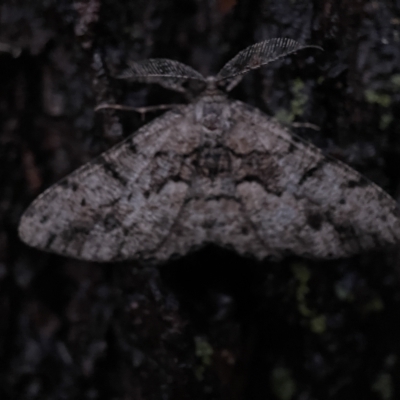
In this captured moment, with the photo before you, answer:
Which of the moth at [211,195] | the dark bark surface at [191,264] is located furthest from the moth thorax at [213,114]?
the dark bark surface at [191,264]

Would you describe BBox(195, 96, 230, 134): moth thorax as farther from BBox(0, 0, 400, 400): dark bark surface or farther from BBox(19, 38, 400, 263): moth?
BBox(0, 0, 400, 400): dark bark surface

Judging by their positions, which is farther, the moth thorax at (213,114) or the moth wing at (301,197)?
the moth thorax at (213,114)

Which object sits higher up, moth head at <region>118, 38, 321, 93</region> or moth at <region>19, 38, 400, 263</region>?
moth head at <region>118, 38, 321, 93</region>

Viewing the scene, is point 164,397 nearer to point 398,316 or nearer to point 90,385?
point 90,385

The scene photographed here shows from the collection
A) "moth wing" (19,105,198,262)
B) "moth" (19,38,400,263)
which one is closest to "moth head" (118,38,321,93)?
"moth" (19,38,400,263)

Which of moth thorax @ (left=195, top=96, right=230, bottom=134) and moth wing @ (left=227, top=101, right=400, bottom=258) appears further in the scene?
moth thorax @ (left=195, top=96, right=230, bottom=134)

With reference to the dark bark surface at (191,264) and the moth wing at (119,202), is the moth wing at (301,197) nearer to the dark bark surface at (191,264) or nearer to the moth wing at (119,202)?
the dark bark surface at (191,264)
